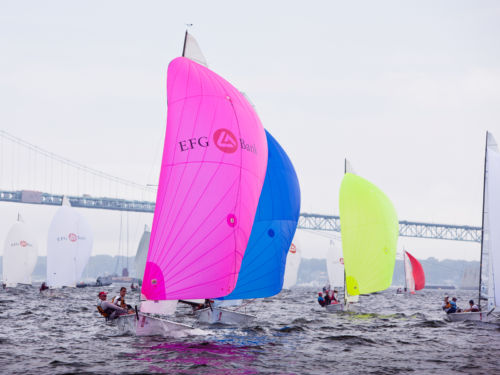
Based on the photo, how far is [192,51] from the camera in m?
8.66

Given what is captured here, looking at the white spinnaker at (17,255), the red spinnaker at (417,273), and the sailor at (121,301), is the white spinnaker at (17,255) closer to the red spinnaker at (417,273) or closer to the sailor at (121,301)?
the red spinnaker at (417,273)

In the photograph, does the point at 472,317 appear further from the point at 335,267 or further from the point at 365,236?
the point at 335,267

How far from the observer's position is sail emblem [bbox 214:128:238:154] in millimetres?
8016

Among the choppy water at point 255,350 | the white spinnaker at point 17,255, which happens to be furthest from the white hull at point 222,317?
the white spinnaker at point 17,255

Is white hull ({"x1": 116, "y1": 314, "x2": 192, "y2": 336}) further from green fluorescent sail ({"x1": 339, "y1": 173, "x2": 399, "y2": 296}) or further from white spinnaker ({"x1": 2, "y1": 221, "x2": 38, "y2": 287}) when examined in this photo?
white spinnaker ({"x1": 2, "y1": 221, "x2": 38, "y2": 287})

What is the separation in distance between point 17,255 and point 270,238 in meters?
24.9

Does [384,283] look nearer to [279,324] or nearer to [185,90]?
[279,324]

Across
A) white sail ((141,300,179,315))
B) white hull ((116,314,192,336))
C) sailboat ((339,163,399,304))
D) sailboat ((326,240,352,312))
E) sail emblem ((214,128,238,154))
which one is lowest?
sailboat ((326,240,352,312))

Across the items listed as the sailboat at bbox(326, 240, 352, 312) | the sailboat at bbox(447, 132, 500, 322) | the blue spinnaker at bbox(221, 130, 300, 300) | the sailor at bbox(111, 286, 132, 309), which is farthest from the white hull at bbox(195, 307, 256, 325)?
the sailboat at bbox(326, 240, 352, 312)

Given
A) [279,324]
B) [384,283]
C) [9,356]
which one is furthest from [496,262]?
[9,356]

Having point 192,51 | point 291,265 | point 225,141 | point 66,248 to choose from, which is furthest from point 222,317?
point 291,265

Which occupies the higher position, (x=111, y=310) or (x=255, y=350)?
(x=111, y=310)

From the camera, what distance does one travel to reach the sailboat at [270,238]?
1002 centimetres

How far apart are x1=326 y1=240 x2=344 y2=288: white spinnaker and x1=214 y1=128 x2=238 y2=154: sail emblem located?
91.0 feet
